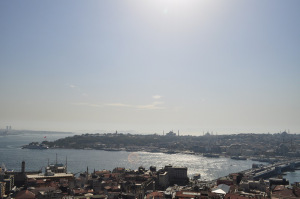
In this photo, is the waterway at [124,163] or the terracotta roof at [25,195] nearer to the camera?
the terracotta roof at [25,195]

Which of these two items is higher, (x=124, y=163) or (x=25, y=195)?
(x=25, y=195)

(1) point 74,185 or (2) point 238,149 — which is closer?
(1) point 74,185

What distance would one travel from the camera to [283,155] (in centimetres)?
17475

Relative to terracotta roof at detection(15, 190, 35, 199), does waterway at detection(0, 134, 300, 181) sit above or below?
below

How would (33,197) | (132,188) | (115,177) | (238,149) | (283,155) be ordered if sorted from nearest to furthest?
(33,197) → (132,188) → (115,177) → (283,155) → (238,149)

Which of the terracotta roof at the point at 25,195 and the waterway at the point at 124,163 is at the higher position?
the terracotta roof at the point at 25,195

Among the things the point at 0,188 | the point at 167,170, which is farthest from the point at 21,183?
the point at 167,170

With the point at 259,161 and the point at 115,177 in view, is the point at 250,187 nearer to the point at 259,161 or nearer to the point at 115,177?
the point at 115,177

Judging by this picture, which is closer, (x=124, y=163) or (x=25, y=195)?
(x=25, y=195)

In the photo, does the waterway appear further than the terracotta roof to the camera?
Yes

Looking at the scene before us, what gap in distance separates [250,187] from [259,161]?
10841 cm

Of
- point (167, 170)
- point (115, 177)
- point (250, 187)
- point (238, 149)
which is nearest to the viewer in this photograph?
point (250, 187)

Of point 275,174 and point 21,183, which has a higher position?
point 21,183

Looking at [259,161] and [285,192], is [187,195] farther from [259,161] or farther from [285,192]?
[259,161]
